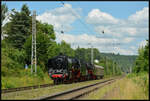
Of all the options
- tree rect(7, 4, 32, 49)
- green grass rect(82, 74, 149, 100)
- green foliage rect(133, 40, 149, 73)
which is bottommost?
green grass rect(82, 74, 149, 100)

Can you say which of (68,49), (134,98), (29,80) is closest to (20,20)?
(29,80)

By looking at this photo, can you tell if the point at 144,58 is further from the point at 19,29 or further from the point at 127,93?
the point at 19,29

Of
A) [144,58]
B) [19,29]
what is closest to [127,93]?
[144,58]

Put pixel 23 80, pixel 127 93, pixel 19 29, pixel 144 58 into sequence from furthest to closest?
1. pixel 19 29
2. pixel 23 80
3. pixel 144 58
4. pixel 127 93

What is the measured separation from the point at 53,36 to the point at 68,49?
52775mm

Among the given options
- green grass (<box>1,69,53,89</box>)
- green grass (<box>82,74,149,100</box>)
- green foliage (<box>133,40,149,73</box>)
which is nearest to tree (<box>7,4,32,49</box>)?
green grass (<box>1,69,53,89</box>)

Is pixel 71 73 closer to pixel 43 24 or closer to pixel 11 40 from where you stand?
pixel 11 40

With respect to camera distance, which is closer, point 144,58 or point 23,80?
point 144,58

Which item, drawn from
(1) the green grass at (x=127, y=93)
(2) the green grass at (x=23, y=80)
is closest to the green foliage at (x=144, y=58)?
(1) the green grass at (x=127, y=93)

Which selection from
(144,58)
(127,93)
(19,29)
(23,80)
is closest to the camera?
(127,93)

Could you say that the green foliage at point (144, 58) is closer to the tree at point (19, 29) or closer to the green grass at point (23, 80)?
the green grass at point (23, 80)

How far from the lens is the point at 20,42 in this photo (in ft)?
193

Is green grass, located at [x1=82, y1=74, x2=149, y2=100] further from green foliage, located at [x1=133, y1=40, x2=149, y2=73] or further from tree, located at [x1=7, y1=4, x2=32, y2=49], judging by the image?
tree, located at [x1=7, y1=4, x2=32, y2=49]

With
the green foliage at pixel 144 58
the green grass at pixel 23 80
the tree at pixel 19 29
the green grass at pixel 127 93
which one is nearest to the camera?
the green grass at pixel 127 93
